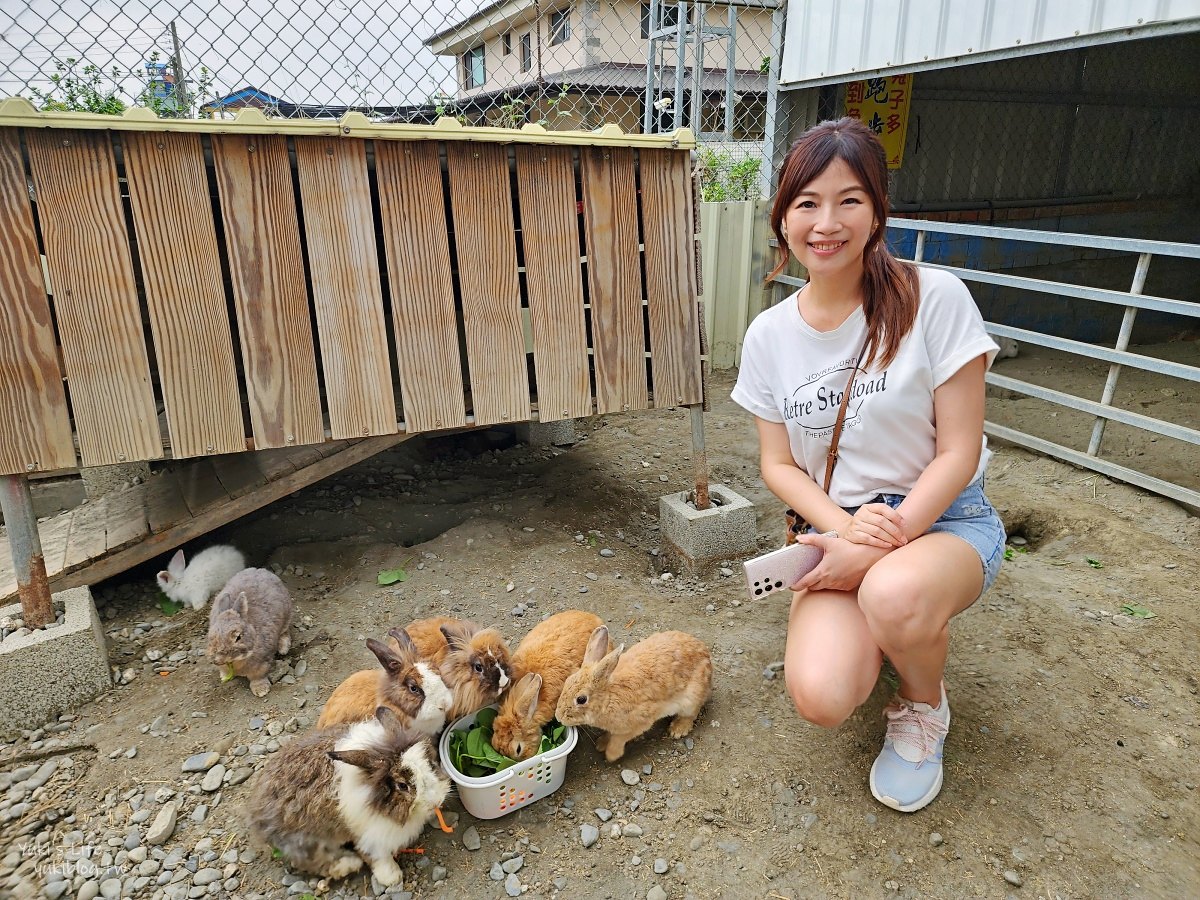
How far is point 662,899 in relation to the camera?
208 centimetres

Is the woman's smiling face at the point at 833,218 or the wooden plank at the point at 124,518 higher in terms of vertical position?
the woman's smiling face at the point at 833,218

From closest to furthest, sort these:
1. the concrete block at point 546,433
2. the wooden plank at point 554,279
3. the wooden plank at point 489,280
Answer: the wooden plank at point 489,280 → the wooden plank at point 554,279 → the concrete block at point 546,433

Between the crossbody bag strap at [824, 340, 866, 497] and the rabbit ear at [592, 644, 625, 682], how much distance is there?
0.83 meters

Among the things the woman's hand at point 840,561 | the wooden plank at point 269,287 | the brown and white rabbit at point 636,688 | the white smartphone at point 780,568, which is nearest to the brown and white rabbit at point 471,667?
the brown and white rabbit at point 636,688

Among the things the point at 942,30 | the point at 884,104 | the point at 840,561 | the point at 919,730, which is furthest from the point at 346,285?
the point at 884,104

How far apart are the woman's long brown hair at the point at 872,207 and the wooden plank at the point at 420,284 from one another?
1499 millimetres

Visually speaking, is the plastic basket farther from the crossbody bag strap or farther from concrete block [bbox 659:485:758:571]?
concrete block [bbox 659:485:758:571]

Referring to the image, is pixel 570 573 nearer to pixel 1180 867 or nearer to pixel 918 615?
pixel 918 615

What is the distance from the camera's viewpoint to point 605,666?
2.40 metres

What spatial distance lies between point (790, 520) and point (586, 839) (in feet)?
3.88

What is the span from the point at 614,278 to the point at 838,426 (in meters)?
1.54

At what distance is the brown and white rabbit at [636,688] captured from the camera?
93.9 inches

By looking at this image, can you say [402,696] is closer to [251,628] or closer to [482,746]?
[482,746]

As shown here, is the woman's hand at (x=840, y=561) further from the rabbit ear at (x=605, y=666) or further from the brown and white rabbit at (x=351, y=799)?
the brown and white rabbit at (x=351, y=799)
